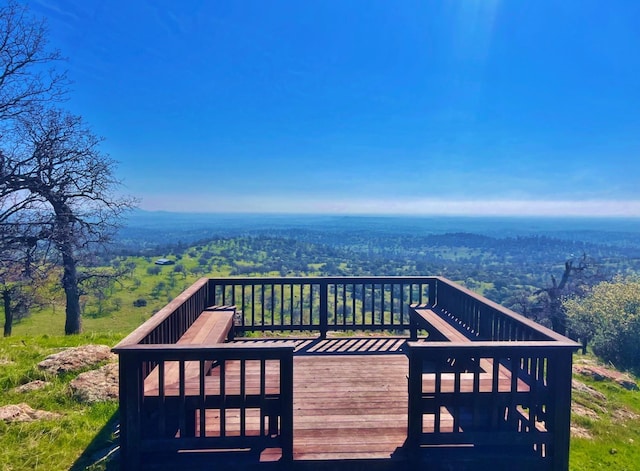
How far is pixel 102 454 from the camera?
11.3 ft

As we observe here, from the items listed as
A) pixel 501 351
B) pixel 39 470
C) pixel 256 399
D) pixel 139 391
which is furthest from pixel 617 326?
pixel 39 470

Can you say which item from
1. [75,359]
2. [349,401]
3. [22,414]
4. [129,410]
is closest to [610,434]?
[349,401]

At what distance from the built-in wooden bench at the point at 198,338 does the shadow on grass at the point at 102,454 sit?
737 millimetres

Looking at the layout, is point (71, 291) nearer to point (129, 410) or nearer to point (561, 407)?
point (129, 410)

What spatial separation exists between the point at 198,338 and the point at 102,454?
4.77 ft

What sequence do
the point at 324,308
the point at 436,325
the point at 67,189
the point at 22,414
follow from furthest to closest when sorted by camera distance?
the point at 67,189 → the point at 324,308 → the point at 436,325 → the point at 22,414

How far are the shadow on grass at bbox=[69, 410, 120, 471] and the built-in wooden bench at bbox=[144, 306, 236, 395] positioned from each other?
737 mm

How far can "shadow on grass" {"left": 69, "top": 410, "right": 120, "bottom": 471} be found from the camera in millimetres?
3239

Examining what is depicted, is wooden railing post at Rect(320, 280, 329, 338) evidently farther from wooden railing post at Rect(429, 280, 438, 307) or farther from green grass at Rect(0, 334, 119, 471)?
green grass at Rect(0, 334, 119, 471)

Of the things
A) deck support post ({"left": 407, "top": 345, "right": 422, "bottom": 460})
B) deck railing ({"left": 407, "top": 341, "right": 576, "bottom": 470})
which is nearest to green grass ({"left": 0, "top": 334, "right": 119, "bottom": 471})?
deck support post ({"left": 407, "top": 345, "right": 422, "bottom": 460})

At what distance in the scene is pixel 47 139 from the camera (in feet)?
32.6

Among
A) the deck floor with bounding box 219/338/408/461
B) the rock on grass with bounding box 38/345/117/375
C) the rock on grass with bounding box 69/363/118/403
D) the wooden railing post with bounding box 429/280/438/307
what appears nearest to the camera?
the deck floor with bounding box 219/338/408/461

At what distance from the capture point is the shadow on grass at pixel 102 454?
3239mm

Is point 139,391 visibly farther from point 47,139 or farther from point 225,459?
point 47,139
